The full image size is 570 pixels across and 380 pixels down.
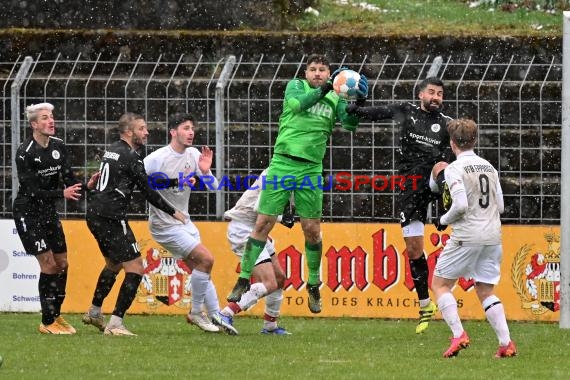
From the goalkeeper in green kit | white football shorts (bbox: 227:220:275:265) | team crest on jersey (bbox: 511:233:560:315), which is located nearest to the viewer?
the goalkeeper in green kit

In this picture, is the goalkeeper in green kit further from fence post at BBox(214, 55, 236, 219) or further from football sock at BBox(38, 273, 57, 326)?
fence post at BBox(214, 55, 236, 219)

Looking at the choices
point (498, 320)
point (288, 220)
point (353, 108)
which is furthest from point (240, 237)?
point (498, 320)

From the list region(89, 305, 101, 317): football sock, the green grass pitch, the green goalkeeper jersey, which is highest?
the green goalkeeper jersey

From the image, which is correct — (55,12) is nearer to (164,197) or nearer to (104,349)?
(164,197)

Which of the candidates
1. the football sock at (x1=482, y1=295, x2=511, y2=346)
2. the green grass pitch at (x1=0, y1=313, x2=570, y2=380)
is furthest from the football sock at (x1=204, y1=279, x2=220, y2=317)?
the football sock at (x1=482, y1=295, x2=511, y2=346)

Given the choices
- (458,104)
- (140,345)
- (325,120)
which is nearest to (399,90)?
(458,104)

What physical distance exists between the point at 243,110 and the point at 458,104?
2937mm

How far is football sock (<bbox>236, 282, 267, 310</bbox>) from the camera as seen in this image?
12703 millimetres

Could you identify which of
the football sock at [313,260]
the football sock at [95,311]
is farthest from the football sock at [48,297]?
the football sock at [313,260]

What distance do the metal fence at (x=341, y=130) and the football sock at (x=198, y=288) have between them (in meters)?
2.97

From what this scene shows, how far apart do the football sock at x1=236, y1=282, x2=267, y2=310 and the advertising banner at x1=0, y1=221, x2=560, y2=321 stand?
250 cm

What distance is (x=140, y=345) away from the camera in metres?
11.7

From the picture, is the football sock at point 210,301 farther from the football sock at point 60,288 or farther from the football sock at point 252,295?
the football sock at point 60,288

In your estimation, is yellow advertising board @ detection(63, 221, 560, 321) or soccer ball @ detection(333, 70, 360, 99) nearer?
soccer ball @ detection(333, 70, 360, 99)
